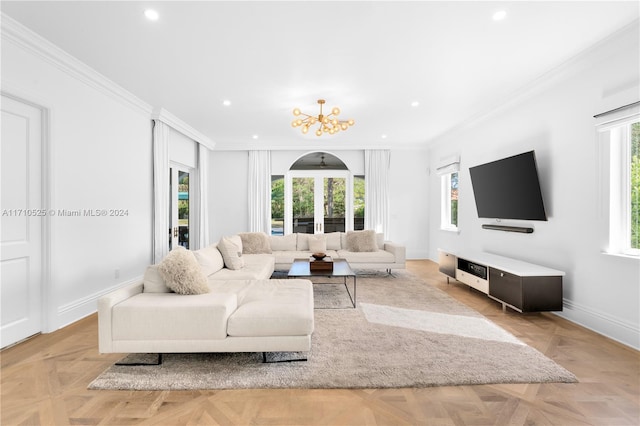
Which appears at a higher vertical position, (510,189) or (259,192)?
(259,192)

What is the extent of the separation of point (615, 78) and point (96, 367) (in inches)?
198

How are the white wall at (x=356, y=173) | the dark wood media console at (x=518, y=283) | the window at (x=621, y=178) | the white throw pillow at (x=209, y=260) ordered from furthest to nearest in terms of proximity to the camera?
1. the white wall at (x=356, y=173)
2. the white throw pillow at (x=209, y=260)
3. the dark wood media console at (x=518, y=283)
4. the window at (x=621, y=178)

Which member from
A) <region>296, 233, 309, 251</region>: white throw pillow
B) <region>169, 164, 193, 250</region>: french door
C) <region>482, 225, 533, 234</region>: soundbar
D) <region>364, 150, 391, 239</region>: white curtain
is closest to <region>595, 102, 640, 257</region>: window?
<region>482, 225, 533, 234</region>: soundbar

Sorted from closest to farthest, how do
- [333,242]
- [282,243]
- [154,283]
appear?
[154,283] < [282,243] < [333,242]

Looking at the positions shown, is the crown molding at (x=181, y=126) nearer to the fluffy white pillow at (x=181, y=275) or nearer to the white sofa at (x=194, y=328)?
the fluffy white pillow at (x=181, y=275)

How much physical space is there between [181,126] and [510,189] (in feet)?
17.5

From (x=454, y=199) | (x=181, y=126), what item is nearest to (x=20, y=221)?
(x=181, y=126)

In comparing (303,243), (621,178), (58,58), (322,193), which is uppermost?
(58,58)

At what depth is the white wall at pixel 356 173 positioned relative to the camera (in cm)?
738

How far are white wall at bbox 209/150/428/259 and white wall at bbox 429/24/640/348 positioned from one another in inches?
117

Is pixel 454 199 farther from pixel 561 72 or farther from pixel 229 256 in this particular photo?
pixel 229 256

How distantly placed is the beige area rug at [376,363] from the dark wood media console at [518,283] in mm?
451

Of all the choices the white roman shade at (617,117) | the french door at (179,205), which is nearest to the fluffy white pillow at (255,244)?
the french door at (179,205)

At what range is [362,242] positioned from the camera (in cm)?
580
